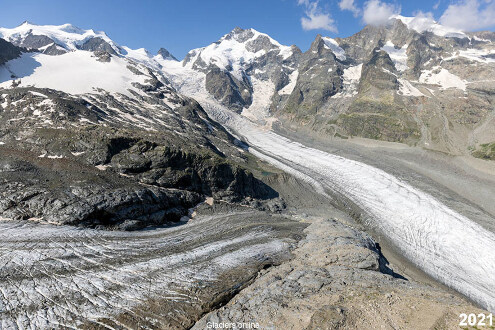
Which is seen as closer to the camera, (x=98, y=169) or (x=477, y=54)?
(x=98, y=169)

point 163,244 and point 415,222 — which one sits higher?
point 415,222

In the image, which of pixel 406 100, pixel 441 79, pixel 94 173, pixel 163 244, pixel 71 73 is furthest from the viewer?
pixel 441 79

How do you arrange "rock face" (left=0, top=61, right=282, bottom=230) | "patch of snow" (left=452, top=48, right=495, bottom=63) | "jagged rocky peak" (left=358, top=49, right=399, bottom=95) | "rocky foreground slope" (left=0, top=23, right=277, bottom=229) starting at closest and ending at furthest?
"rock face" (left=0, top=61, right=282, bottom=230), "rocky foreground slope" (left=0, top=23, right=277, bottom=229), "jagged rocky peak" (left=358, top=49, right=399, bottom=95), "patch of snow" (left=452, top=48, right=495, bottom=63)

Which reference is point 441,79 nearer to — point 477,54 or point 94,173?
point 477,54

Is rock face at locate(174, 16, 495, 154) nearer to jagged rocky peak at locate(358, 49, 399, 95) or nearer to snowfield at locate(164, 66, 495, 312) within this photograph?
jagged rocky peak at locate(358, 49, 399, 95)

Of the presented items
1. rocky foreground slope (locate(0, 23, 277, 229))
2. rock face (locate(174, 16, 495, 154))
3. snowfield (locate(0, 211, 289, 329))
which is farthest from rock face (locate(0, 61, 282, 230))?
rock face (locate(174, 16, 495, 154))

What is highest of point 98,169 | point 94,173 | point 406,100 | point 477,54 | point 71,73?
point 477,54

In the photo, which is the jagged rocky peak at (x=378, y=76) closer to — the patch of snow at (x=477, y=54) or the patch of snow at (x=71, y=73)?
the patch of snow at (x=477, y=54)

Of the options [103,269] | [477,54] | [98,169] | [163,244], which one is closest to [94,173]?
[98,169]

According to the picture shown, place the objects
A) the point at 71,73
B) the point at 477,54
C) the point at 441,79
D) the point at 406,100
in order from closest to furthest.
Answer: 1. the point at 71,73
2. the point at 406,100
3. the point at 441,79
4. the point at 477,54

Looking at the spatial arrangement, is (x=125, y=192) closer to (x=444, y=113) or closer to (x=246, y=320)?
(x=246, y=320)

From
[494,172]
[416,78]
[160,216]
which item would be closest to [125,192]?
[160,216]
